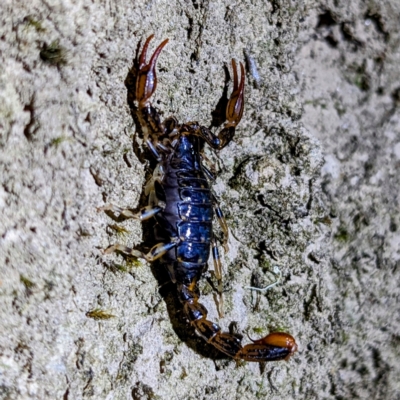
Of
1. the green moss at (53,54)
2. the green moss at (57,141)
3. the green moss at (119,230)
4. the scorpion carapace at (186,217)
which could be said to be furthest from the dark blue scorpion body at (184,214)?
the green moss at (53,54)

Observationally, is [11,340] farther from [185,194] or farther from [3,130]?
[185,194]

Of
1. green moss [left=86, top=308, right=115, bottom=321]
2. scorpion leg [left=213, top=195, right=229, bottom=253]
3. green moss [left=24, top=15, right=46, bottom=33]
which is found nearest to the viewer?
green moss [left=24, top=15, right=46, bottom=33]

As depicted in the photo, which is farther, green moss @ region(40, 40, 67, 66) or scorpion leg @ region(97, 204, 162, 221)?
scorpion leg @ region(97, 204, 162, 221)

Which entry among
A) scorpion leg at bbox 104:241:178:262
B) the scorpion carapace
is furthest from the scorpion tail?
scorpion leg at bbox 104:241:178:262

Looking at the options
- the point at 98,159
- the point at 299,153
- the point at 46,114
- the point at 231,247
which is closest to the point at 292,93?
the point at 299,153

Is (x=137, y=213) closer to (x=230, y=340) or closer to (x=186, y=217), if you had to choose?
(x=186, y=217)

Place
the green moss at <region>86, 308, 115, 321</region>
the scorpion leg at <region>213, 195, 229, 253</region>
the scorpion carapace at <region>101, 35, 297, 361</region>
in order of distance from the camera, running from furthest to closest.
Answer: the scorpion leg at <region>213, 195, 229, 253</region> → the scorpion carapace at <region>101, 35, 297, 361</region> → the green moss at <region>86, 308, 115, 321</region>

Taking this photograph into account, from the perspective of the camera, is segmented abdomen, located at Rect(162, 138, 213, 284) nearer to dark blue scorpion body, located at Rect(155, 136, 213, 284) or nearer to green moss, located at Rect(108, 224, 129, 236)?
dark blue scorpion body, located at Rect(155, 136, 213, 284)
